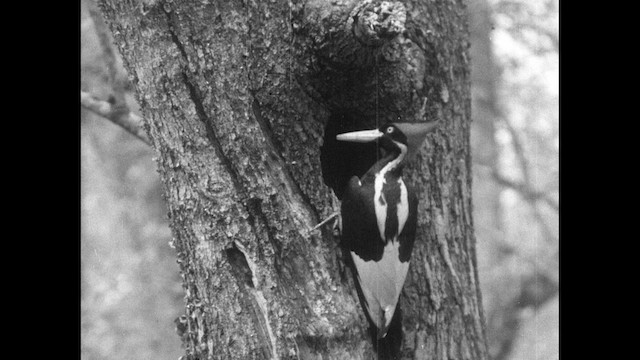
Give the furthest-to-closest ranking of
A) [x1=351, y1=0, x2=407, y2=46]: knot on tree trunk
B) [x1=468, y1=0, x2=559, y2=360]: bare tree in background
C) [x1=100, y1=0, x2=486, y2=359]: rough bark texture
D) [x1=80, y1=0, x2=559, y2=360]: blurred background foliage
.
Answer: [x1=468, y1=0, x2=559, y2=360]: bare tree in background
[x1=80, y1=0, x2=559, y2=360]: blurred background foliage
[x1=100, y1=0, x2=486, y2=359]: rough bark texture
[x1=351, y1=0, x2=407, y2=46]: knot on tree trunk

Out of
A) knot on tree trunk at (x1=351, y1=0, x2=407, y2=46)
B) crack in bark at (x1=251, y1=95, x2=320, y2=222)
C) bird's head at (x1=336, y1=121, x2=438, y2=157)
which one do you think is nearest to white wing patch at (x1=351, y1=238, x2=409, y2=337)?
crack in bark at (x1=251, y1=95, x2=320, y2=222)

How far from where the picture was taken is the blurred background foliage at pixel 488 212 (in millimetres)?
5438

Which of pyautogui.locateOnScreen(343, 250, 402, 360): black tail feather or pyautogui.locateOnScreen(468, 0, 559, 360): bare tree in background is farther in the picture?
pyautogui.locateOnScreen(468, 0, 559, 360): bare tree in background

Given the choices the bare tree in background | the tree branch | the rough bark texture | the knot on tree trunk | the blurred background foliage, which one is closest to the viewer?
the knot on tree trunk

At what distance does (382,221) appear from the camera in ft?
7.77

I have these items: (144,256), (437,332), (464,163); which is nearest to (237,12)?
(464,163)

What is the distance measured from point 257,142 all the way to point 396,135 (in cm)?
49

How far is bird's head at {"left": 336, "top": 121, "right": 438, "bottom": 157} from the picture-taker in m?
2.30

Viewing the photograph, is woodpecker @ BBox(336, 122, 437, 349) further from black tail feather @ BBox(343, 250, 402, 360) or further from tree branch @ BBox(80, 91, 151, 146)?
tree branch @ BBox(80, 91, 151, 146)

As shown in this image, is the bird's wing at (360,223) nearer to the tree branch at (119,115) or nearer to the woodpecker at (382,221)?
the woodpecker at (382,221)

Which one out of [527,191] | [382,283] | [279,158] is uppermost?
[279,158]

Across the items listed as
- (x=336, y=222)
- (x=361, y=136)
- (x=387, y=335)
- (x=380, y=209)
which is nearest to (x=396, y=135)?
(x=361, y=136)

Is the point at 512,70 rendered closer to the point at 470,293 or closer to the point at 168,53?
the point at 470,293

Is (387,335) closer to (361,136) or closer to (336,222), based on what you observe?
(336,222)
